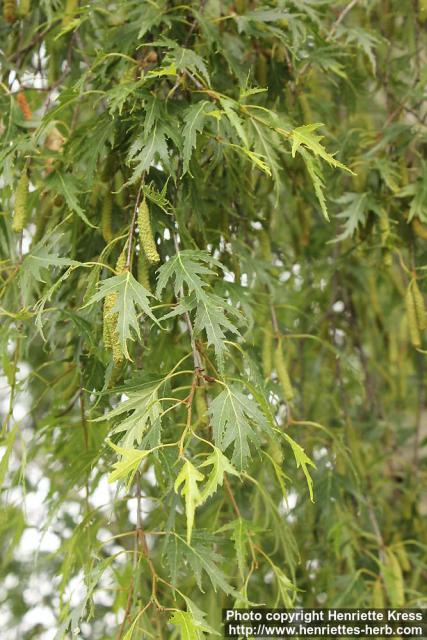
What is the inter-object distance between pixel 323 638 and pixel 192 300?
92cm

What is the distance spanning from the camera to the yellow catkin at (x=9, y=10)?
1616 mm

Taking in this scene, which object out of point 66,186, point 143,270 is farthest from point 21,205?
point 143,270

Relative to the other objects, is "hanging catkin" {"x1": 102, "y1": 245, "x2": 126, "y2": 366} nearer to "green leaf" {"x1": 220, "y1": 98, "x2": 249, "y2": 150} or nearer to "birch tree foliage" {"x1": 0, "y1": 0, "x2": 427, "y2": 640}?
"birch tree foliage" {"x1": 0, "y1": 0, "x2": 427, "y2": 640}

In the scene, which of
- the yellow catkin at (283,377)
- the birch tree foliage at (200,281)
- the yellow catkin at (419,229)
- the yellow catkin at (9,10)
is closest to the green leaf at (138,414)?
the birch tree foliage at (200,281)

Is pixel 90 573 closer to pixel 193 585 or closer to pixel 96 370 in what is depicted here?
pixel 96 370

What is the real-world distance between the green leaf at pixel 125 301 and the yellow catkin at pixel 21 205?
327mm

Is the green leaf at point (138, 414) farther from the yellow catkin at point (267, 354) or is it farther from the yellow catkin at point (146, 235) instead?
the yellow catkin at point (267, 354)

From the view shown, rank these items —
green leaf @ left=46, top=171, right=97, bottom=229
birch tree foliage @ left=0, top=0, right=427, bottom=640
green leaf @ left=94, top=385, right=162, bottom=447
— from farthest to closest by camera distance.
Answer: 1. green leaf @ left=46, top=171, right=97, bottom=229
2. birch tree foliage @ left=0, top=0, right=427, bottom=640
3. green leaf @ left=94, top=385, right=162, bottom=447

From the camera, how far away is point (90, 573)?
3.80ft

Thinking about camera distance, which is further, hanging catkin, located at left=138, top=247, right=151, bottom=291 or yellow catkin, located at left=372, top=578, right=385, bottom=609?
yellow catkin, located at left=372, top=578, right=385, bottom=609

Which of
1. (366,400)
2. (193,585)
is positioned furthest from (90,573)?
(366,400)

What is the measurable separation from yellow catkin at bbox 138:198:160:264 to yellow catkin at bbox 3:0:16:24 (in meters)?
0.69

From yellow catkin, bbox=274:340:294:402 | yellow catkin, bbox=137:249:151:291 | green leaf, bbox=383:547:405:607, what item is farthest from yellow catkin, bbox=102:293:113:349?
green leaf, bbox=383:547:405:607

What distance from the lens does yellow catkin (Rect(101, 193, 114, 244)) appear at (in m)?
1.31
